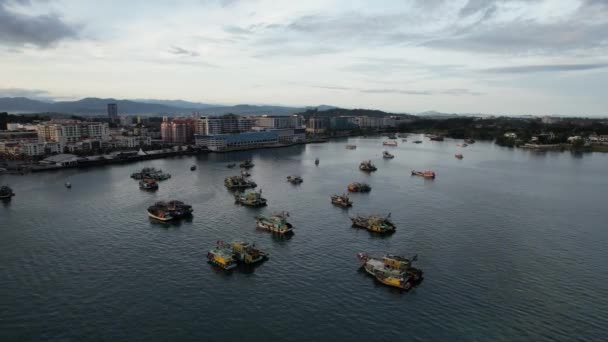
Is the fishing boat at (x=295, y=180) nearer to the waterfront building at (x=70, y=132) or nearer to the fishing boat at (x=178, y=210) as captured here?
→ the fishing boat at (x=178, y=210)

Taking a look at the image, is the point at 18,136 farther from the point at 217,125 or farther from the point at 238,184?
the point at 238,184

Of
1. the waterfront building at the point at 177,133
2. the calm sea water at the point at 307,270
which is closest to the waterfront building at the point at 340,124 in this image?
the waterfront building at the point at 177,133

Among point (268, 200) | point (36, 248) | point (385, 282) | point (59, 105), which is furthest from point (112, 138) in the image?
point (59, 105)

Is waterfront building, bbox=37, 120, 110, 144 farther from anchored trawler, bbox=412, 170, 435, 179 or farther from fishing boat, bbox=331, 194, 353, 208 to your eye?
anchored trawler, bbox=412, 170, 435, 179

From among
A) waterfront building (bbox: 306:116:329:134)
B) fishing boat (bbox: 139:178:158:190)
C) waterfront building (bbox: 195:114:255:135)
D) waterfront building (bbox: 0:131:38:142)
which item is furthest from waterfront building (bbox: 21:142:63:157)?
waterfront building (bbox: 306:116:329:134)

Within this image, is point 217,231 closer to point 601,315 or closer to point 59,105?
point 601,315

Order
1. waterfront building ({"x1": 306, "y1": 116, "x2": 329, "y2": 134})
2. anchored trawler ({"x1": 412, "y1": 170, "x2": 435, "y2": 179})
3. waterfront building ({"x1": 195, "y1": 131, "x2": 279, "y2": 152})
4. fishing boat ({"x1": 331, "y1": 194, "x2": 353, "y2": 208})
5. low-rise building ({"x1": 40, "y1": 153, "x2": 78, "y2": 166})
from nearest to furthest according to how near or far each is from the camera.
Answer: fishing boat ({"x1": 331, "y1": 194, "x2": 353, "y2": 208}) < anchored trawler ({"x1": 412, "y1": 170, "x2": 435, "y2": 179}) < low-rise building ({"x1": 40, "y1": 153, "x2": 78, "y2": 166}) < waterfront building ({"x1": 195, "y1": 131, "x2": 279, "y2": 152}) < waterfront building ({"x1": 306, "y1": 116, "x2": 329, "y2": 134})
